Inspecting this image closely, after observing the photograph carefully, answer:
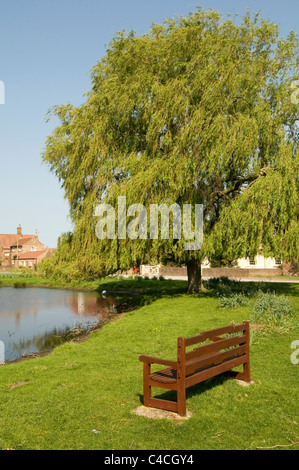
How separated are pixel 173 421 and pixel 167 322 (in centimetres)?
884

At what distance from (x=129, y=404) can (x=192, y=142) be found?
44.1ft

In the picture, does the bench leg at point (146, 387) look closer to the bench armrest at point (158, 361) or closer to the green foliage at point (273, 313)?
the bench armrest at point (158, 361)

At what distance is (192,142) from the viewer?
18.2 meters

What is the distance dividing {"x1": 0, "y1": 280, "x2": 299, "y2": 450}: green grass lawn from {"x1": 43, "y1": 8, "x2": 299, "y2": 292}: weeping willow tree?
21.2 feet

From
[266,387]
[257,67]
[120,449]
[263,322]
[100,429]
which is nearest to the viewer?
[120,449]

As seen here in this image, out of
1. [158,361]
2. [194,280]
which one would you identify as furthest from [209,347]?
[194,280]

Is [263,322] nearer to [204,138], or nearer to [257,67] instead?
[204,138]

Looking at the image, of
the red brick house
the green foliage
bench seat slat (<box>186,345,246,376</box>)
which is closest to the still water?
the green foliage

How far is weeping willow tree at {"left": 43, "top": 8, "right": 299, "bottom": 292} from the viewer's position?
56.5 ft

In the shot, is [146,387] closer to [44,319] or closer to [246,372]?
[246,372]

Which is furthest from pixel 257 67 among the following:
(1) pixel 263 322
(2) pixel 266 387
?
(2) pixel 266 387

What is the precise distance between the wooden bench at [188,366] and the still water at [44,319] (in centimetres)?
833

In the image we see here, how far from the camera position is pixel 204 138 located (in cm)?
1770

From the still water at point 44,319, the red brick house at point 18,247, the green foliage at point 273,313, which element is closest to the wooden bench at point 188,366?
the green foliage at point 273,313
